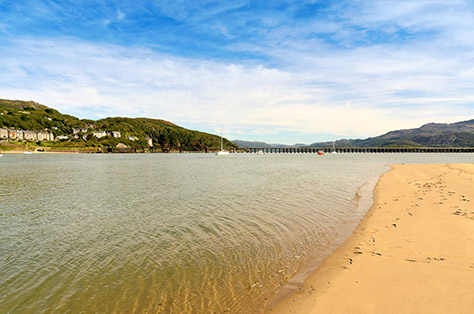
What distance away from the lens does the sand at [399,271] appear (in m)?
6.06

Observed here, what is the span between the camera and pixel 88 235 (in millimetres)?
12789

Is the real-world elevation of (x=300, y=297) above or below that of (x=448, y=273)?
below

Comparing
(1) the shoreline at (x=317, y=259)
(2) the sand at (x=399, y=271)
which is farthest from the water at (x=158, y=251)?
(2) the sand at (x=399, y=271)

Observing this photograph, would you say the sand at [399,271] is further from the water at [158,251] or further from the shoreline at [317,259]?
the water at [158,251]

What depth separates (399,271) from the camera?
25.3ft

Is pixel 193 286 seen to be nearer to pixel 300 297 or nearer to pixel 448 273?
pixel 300 297

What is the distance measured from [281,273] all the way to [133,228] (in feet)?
29.0

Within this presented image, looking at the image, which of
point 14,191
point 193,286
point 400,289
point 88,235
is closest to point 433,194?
point 400,289

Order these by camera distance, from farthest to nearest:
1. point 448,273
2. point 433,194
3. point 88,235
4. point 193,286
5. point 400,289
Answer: point 433,194
point 88,235
point 193,286
point 448,273
point 400,289

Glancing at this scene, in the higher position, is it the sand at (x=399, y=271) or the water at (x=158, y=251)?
the sand at (x=399, y=271)

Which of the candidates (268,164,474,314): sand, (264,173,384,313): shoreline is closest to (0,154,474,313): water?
(264,173,384,313): shoreline

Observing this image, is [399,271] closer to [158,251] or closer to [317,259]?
[317,259]

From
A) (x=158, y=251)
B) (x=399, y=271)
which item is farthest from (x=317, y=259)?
(x=158, y=251)

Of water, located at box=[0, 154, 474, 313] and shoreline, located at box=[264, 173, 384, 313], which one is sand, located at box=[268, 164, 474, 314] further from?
water, located at box=[0, 154, 474, 313]
